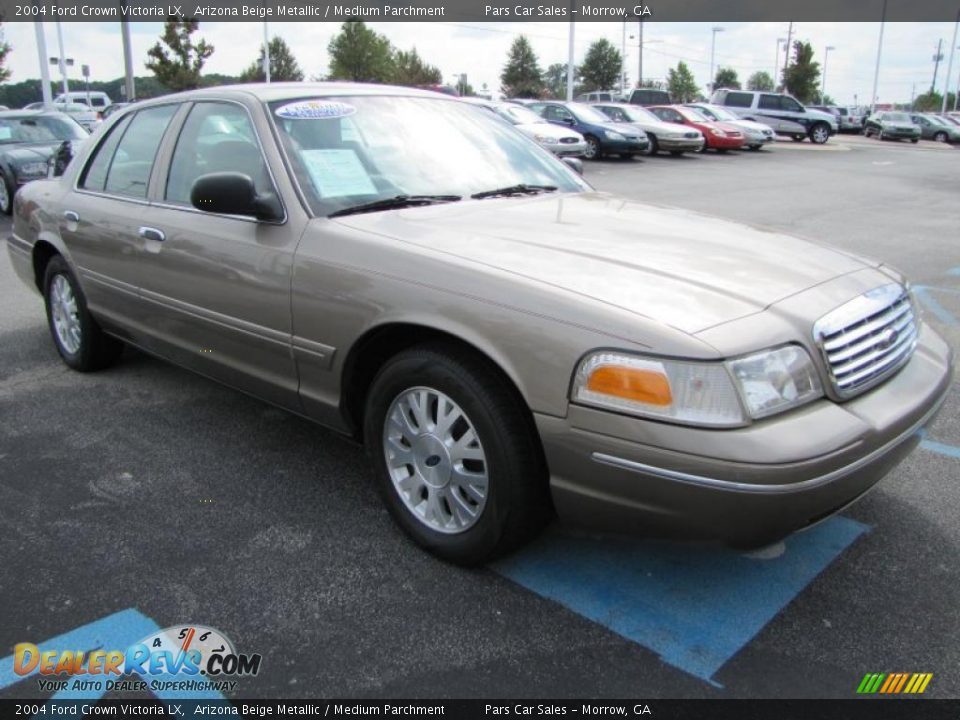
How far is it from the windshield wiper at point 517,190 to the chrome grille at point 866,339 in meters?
1.53

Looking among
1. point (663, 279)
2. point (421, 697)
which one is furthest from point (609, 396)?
point (421, 697)

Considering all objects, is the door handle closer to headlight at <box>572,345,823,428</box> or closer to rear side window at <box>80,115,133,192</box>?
rear side window at <box>80,115,133,192</box>

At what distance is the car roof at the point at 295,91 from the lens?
137 inches

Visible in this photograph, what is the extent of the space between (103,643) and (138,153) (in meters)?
2.68

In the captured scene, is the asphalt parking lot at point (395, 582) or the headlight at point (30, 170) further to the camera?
the headlight at point (30, 170)

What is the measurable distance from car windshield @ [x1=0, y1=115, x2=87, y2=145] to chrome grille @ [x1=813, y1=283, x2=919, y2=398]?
40.8ft

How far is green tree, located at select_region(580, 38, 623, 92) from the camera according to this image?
237 ft

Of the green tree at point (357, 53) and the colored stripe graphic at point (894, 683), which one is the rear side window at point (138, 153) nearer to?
the colored stripe graphic at point (894, 683)

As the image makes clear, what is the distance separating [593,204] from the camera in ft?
11.5

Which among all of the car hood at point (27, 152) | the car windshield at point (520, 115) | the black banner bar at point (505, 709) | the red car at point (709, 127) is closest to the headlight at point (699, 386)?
the black banner bar at point (505, 709)

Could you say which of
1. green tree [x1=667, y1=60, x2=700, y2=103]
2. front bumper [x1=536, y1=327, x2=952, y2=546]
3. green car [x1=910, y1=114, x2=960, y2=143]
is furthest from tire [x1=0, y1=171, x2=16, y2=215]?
green tree [x1=667, y1=60, x2=700, y2=103]

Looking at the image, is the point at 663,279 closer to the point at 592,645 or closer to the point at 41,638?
the point at 592,645

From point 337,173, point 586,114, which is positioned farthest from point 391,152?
point 586,114

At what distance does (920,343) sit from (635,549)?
1.29 meters
